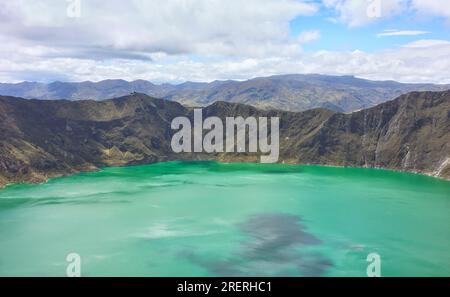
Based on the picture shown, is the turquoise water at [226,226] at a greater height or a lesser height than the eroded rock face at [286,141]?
lesser

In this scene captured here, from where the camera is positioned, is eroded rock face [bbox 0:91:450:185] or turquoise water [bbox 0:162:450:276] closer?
turquoise water [bbox 0:162:450:276]

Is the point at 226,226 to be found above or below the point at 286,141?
below

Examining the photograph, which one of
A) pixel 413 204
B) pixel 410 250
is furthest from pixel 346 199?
pixel 410 250

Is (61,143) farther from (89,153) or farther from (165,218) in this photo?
(165,218)

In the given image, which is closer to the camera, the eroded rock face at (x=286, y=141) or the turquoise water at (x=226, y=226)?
the turquoise water at (x=226, y=226)

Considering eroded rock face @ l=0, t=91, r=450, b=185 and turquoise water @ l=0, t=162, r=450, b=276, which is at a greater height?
eroded rock face @ l=0, t=91, r=450, b=185
